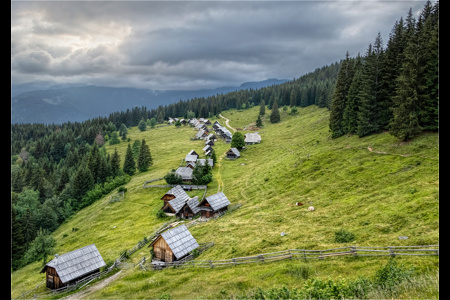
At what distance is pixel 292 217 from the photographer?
133 ft

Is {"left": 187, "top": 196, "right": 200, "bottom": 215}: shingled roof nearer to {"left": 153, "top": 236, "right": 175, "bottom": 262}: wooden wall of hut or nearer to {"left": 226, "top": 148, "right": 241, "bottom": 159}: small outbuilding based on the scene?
{"left": 153, "top": 236, "right": 175, "bottom": 262}: wooden wall of hut

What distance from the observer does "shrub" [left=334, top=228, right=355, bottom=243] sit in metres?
28.8

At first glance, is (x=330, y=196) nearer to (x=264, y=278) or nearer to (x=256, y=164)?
(x=264, y=278)

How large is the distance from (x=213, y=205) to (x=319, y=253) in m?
28.0

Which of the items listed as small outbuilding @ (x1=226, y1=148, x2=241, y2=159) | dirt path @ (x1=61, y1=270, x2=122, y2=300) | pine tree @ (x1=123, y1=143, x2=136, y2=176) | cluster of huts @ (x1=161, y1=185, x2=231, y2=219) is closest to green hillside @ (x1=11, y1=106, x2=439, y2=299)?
dirt path @ (x1=61, y1=270, x2=122, y2=300)

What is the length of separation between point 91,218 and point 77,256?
106 feet

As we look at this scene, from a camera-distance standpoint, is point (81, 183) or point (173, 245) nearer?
point (173, 245)

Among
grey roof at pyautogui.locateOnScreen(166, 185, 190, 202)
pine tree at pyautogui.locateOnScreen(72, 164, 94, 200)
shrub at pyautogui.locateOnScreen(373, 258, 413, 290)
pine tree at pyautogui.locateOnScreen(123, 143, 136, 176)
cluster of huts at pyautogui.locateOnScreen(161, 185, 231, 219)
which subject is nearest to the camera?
shrub at pyautogui.locateOnScreen(373, 258, 413, 290)

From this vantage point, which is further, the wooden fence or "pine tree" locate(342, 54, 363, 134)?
Result: "pine tree" locate(342, 54, 363, 134)

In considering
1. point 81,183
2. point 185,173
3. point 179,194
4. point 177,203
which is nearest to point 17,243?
point 81,183

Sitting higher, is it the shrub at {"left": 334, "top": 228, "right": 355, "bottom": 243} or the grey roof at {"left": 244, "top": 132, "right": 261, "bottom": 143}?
the grey roof at {"left": 244, "top": 132, "right": 261, "bottom": 143}

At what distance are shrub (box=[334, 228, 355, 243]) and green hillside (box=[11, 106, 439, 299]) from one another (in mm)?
753

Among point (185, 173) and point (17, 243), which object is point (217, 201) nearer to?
point (185, 173)

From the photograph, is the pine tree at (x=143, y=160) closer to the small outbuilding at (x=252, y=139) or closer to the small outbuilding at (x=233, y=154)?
the small outbuilding at (x=233, y=154)
